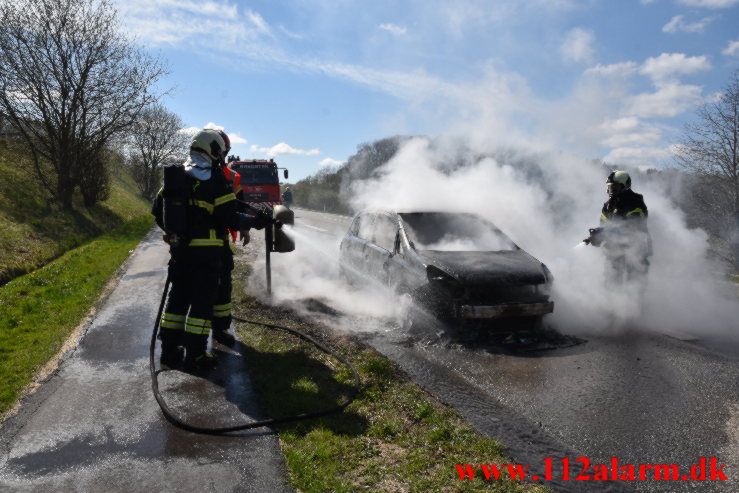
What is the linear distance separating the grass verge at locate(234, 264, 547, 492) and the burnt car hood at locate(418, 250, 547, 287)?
1.35 metres

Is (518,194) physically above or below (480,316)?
above

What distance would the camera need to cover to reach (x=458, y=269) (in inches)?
211

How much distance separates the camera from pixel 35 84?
16922 mm

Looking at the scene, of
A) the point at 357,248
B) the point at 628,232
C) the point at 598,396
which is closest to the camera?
the point at 598,396

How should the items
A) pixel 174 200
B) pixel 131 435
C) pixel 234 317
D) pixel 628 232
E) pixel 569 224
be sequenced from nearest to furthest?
1. pixel 131 435
2. pixel 174 200
3. pixel 234 317
4. pixel 628 232
5. pixel 569 224

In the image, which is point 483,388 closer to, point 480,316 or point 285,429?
point 480,316

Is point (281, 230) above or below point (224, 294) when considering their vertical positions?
above

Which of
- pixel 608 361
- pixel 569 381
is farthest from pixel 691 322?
pixel 569 381

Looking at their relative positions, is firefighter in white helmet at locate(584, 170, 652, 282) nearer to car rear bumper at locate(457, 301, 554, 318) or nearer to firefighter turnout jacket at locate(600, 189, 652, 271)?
firefighter turnout jacket at locate(600, 189, 652, 271)

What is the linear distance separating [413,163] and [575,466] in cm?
739

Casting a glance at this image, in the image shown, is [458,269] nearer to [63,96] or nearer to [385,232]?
[385,232]

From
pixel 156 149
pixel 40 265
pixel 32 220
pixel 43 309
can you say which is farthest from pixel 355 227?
pixel 156 149

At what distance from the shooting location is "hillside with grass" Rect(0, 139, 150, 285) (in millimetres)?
10758

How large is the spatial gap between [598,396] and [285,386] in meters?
2.65
